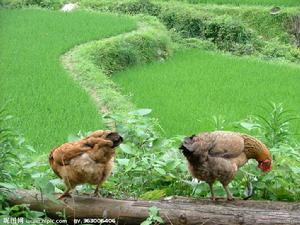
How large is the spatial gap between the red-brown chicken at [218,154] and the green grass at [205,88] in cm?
329

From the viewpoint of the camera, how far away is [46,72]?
921cm

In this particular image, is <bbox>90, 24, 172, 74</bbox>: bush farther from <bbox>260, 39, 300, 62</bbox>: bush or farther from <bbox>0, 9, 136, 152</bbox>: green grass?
<bbox>260, 39, 300, 62</bbox>: bush

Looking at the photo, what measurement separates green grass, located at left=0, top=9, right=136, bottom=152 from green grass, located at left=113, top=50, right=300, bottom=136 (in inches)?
37.4

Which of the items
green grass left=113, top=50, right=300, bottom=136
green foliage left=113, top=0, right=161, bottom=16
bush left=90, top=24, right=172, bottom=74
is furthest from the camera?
green foliage left=113, top=0, right=161, bottom=16

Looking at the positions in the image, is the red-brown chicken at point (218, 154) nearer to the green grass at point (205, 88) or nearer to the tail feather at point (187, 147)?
the tail feather at point (187, 147)

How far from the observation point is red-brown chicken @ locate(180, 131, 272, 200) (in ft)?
10.5

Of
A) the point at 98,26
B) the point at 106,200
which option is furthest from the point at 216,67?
the point at 106,200

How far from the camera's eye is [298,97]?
9.05 metres

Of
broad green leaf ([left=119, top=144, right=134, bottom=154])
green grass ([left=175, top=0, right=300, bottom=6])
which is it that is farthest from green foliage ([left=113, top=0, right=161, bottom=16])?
broad green leaf ([left=119, top=144, right=134, bottom=154])

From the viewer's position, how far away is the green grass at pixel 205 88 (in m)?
7.64

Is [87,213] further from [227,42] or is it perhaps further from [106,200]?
[227,42]

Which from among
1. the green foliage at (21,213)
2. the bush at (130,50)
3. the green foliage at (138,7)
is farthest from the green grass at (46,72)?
the green foliage at (138,7)

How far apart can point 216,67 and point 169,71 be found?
93 cm

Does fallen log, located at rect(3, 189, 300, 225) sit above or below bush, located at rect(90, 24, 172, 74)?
above
